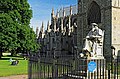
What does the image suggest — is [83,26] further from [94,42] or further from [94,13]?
[94,42]

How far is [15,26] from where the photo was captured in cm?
3619

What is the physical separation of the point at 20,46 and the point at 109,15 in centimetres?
1654

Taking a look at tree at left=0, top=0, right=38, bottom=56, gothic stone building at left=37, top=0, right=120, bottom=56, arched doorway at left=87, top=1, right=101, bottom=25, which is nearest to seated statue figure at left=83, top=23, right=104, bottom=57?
tree at left=0, top=0, right=38, bottom=56

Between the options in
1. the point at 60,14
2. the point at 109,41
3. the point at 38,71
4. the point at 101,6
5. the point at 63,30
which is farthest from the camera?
the point at 60,14

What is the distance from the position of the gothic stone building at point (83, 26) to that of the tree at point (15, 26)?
31.2 ft

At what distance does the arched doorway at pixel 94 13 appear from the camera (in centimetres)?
4572

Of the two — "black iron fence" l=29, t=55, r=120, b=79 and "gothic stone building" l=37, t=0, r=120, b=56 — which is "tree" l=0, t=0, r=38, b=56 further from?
"black iron fence" l=29, t=55, r=120, b=79

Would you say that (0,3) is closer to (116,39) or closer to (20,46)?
(20,46)

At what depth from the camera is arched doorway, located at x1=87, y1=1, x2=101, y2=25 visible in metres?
45.7

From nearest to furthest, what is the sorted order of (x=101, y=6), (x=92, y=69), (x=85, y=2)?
(x=92, y=69) → (x=101, y=6) → (x=85, y=2)

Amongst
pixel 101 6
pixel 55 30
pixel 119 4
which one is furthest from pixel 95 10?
pixel 55 30

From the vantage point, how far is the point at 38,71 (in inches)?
478

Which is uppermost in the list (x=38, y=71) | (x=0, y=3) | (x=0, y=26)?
(x=0, y=3)

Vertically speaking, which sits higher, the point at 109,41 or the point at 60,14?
the point at 60,14
